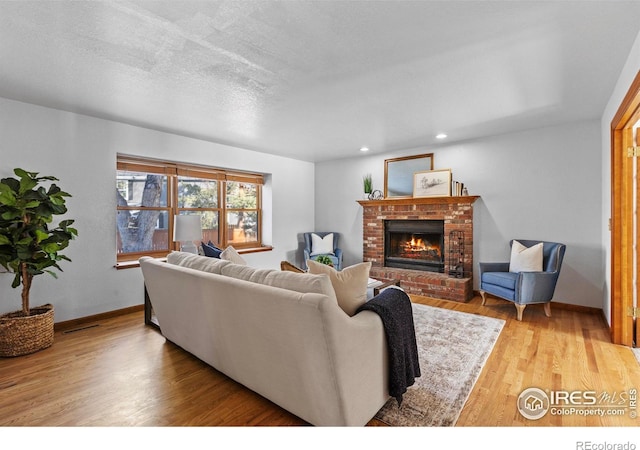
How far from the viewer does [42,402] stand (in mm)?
2072

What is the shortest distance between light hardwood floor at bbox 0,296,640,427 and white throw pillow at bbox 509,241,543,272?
77 centimetres

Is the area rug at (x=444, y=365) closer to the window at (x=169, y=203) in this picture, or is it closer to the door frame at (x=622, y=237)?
the door frame at (x=622, y=237)

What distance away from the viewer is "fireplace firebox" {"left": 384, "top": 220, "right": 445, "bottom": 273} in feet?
16.8

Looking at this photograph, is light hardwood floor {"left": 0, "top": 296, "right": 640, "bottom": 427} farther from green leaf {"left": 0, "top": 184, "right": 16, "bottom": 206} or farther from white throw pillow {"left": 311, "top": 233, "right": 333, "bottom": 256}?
white throw pillow {"left": 311, "top": 233, "right": 333, "bottom": 256}

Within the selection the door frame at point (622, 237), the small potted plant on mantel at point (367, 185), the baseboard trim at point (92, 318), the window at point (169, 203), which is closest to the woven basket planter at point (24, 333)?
the baseboard trim at point (92, 318)

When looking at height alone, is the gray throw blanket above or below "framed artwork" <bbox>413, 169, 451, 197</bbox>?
below

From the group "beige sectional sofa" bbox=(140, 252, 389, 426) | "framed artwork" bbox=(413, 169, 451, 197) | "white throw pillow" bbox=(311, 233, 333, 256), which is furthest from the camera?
"white throw pillow" bbox=(311, 233, 333, 256)

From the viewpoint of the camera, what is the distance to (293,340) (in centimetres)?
164

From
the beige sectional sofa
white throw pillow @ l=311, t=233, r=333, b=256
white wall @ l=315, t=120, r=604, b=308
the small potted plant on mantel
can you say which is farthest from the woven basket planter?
white wall @ l=315, t=120, r=604, b=308

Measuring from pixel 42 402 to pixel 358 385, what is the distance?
6.99 feet

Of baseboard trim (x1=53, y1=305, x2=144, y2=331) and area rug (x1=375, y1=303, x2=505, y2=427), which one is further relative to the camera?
baseboard trim (x1=53, y1=305, x2=144, y2=331)

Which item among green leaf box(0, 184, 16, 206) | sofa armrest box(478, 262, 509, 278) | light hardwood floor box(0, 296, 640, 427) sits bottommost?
light hardwood floor box(0, 296, 640, 427)
